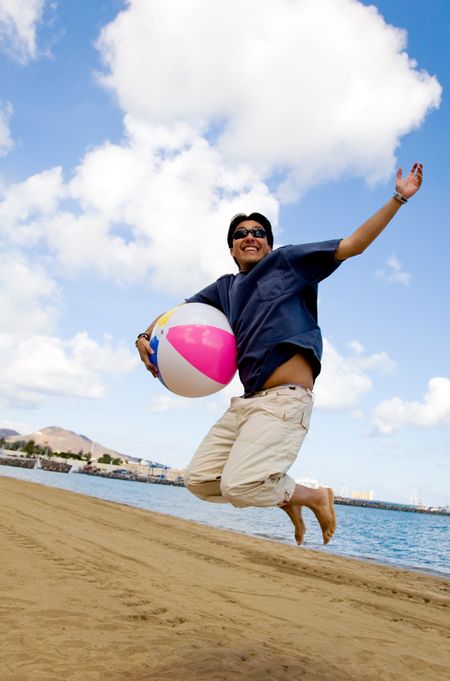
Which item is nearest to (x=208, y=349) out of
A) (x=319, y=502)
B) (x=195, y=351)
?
(x=195, y=351)

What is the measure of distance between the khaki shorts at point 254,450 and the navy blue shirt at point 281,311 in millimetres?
191

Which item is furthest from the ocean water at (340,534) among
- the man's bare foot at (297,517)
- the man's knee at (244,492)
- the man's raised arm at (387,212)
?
the man's raised arm at (387,212)

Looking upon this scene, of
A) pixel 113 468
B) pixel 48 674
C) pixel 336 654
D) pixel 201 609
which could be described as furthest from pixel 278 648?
pixel 113 468

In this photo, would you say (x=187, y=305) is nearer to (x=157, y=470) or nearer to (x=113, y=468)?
(x=113, y=468)

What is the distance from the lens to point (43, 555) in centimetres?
789

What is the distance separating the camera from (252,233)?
380 cm

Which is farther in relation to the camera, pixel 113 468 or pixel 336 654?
pixel 113 468

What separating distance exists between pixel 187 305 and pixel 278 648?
321 cm

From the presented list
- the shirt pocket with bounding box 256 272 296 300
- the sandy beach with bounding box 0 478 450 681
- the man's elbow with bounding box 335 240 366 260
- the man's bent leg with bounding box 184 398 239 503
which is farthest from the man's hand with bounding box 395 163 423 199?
the sandy beach with bounding box 0 478 450 681

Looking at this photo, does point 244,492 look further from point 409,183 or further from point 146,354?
point 409,183

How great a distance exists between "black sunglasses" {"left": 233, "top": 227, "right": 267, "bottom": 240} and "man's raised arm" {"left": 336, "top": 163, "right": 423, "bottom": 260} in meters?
0.75

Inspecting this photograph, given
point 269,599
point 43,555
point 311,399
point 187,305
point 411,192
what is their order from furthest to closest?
point 43,555 → point 269,599 → point 187,305 → point 311,399 → point 411,192

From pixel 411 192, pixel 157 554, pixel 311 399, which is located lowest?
pixel 157 554

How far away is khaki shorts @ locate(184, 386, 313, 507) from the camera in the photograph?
10.2 feet
